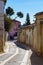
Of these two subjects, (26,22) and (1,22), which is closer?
(1,22)

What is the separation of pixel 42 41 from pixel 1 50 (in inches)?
243

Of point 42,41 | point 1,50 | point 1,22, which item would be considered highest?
point 1,22

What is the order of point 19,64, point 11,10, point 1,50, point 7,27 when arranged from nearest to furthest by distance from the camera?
point 19,64 → point 1,50 → point 7,27 → point 11,10

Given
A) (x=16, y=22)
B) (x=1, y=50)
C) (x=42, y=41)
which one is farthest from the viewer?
(x=16, y=22)

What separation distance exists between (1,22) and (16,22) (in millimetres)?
47386

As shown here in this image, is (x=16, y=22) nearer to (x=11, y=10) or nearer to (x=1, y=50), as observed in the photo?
(x=11, y=10)

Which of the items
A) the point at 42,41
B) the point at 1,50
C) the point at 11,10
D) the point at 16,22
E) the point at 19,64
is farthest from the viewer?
the point at 16,22

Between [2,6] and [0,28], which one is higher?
[2,6]

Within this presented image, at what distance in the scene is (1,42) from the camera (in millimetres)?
21266

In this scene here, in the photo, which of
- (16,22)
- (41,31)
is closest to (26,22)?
(16,22)

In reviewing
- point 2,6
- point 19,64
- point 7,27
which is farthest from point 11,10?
point 19,64

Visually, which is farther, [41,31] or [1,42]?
[1,42]

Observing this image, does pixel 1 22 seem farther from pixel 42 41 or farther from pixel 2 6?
pixel 42 41

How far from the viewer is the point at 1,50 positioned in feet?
67.9
